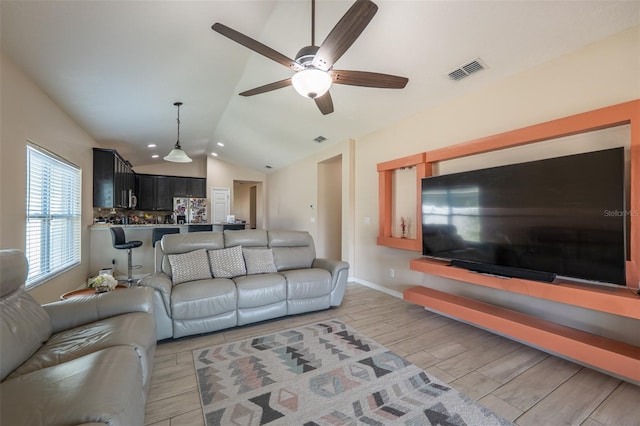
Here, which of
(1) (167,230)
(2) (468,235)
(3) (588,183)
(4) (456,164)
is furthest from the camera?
(1) (167,230)

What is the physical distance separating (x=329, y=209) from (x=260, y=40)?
3907mm

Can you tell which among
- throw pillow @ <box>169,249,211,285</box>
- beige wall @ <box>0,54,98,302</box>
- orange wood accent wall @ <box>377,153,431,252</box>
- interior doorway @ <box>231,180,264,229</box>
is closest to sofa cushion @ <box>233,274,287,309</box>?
throw pillow @ <box>169,249,211,285</box>

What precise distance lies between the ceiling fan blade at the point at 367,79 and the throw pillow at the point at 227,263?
2.29 metres

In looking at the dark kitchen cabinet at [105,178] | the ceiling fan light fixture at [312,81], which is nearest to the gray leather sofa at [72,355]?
the ceiling fan light fixture at [312,81]

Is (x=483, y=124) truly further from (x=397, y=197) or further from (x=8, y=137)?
(x=8, y=137)

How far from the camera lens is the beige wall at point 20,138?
2285 millimetres

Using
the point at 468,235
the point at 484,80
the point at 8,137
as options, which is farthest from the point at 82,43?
the point at 468,235

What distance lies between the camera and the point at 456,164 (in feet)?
10.4

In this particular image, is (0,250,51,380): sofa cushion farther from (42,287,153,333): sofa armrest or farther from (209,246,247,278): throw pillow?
(209,246,247,278): throw pillow

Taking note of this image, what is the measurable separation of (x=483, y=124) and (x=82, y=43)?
396cm

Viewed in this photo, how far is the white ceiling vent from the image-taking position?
258cm

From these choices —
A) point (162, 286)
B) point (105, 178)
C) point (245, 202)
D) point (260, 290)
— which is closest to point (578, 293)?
point (260, 290)

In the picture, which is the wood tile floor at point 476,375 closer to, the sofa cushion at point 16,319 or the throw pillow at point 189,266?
the throw pillow at point 189,266

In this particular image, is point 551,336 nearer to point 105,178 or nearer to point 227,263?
point 227,263
